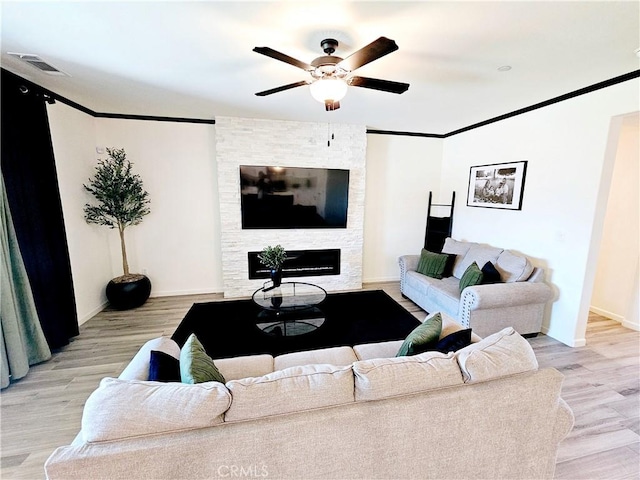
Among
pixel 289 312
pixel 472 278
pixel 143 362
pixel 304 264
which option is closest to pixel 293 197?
pixel 304 264

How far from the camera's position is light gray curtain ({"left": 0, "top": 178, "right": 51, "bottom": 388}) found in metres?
2.21

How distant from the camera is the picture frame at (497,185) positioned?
342 centimetres

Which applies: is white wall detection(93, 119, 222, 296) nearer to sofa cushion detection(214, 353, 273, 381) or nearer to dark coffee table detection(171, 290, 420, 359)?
dark coffee table detection(171, 290, 420, 359)

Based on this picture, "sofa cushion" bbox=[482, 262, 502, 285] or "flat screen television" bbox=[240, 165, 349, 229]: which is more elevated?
"flat screen television" bbox=[240, 165, 349, 229]

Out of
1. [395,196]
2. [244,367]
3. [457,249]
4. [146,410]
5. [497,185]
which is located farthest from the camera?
[395,196]

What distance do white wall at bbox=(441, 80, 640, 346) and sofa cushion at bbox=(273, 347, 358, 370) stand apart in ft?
8.50

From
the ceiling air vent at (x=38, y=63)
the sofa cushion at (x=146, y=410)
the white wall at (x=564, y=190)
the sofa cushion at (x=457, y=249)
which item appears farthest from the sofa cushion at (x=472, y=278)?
the ceiling air vent at (x=38, y=63)

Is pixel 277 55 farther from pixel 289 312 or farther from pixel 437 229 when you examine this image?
pixel 437 229

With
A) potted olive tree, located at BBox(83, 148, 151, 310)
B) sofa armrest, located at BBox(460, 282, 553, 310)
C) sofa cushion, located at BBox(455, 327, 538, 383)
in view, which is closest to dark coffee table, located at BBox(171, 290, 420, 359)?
sofa armrest, located at BBox(460, 282, 553, 310)

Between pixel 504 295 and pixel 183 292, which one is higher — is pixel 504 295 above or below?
above

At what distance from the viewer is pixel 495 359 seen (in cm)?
124

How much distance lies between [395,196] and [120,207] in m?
4.01

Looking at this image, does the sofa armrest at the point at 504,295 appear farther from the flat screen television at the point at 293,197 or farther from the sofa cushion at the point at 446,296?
the flat screen television at the point at 293,197

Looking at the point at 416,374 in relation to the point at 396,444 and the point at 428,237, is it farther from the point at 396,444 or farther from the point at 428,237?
the point at 428,237
